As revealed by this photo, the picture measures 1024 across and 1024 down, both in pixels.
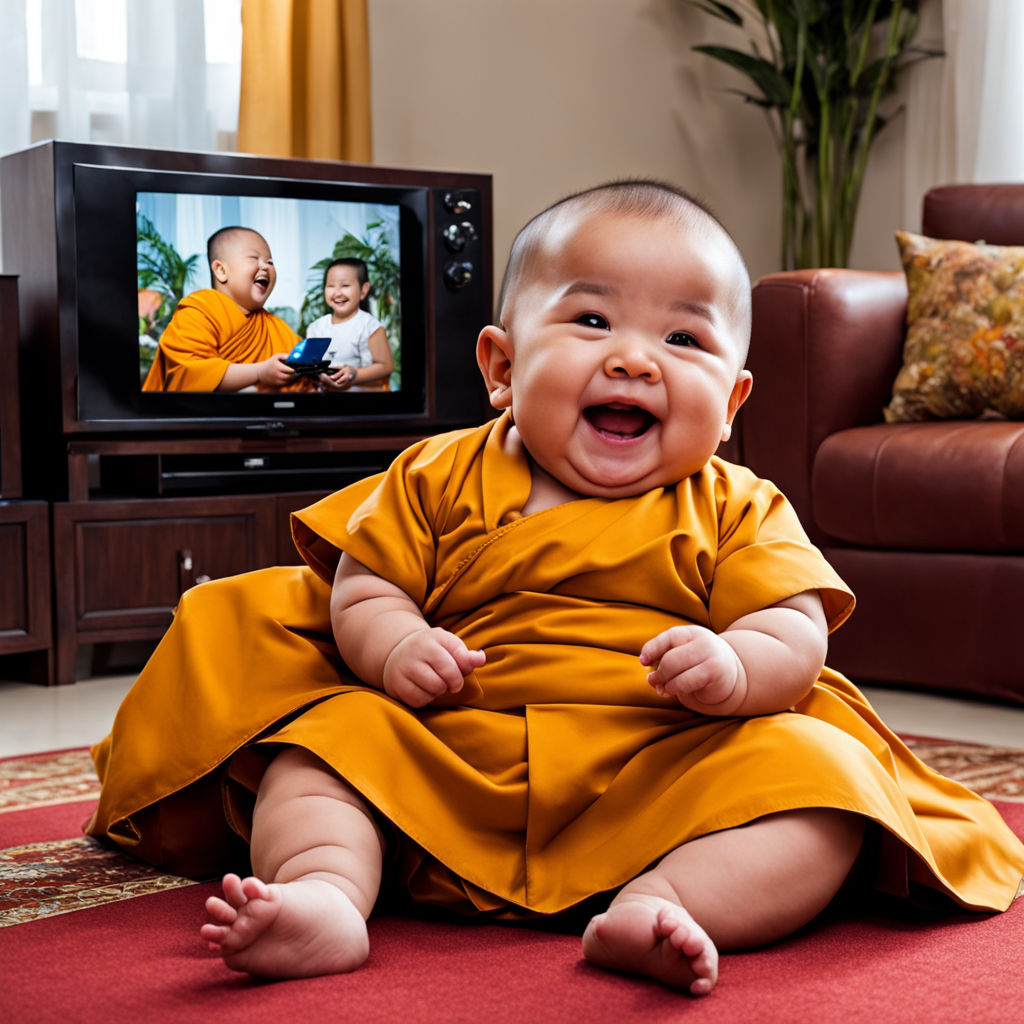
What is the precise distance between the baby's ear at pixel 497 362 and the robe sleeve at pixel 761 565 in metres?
0.20

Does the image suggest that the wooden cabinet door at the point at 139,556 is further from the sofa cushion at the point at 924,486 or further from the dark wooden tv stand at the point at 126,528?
the sofa cushion at the point at 924,486

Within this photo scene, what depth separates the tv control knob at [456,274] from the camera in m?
2.79

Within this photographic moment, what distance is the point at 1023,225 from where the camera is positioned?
2.61m

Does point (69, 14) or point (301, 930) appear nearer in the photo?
point (301, 930)

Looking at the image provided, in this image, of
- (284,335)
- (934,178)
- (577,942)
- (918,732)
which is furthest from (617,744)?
(934,178)

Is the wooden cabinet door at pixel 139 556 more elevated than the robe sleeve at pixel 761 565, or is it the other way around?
the robe sleeve at pixel 761 565

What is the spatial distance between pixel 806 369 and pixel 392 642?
1452mm

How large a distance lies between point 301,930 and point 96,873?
0.38 meters

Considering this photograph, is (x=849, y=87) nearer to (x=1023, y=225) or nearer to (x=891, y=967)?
(x=1023, y=225)

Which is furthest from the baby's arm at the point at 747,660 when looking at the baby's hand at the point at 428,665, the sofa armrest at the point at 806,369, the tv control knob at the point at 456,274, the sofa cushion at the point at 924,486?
the tv control knob at the point at 456,274

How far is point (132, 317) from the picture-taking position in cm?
241

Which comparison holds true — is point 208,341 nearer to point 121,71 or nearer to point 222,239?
point 222,239

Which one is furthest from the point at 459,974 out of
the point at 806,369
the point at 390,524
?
the point at 806,369

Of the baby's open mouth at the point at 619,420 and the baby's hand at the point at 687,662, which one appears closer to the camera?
the baby's hand at the point at 687,662
